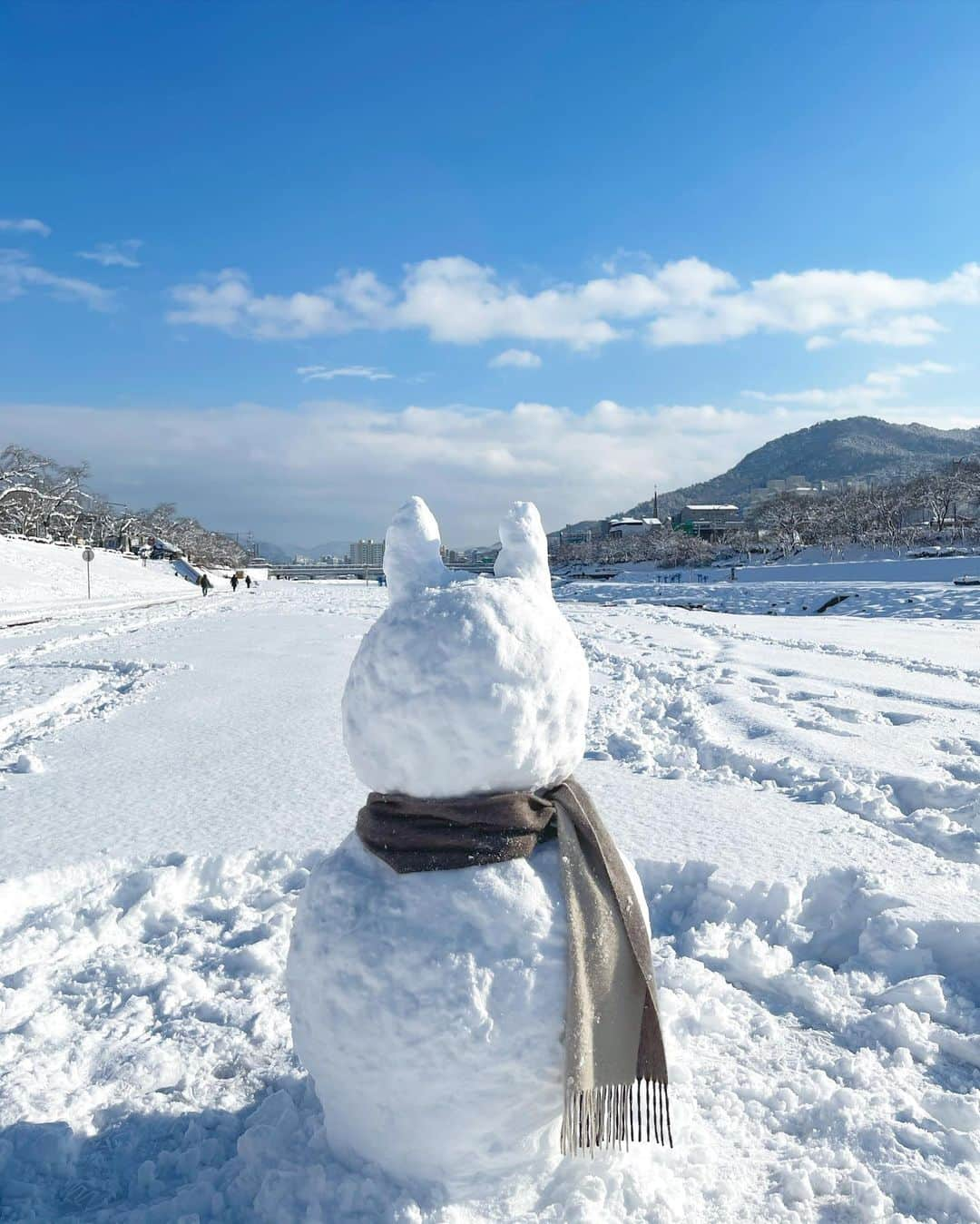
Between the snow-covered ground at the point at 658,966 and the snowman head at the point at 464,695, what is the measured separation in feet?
3.14

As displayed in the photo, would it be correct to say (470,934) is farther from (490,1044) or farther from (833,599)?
(833,599)

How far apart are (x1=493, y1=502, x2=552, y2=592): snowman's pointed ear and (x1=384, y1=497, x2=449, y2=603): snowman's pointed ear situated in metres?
0.18

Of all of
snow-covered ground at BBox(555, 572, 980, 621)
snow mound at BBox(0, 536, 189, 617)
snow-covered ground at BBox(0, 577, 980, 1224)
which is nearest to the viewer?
snow-covered ground at BBox(0, 577, 980, 1224)

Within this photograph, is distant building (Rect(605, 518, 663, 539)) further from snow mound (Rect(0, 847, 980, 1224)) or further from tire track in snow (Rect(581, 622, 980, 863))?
snow mound (Rect(0, 847, 980, 1224))

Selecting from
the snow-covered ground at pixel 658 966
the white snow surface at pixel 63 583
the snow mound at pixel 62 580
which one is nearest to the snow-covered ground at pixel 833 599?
the snow-covered ground at pixel 658 966

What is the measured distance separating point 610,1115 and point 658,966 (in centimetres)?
123

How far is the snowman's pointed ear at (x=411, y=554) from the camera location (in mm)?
1984

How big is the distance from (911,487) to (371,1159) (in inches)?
2822

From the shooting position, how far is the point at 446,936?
5.61 ft

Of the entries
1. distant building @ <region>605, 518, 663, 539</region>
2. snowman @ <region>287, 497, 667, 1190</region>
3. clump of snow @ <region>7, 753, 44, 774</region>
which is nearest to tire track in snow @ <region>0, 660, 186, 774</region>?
clump of snow @ <region>7, 753, 44, 774</region>

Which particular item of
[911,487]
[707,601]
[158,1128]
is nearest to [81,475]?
[707,601]

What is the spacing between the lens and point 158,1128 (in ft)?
7.23

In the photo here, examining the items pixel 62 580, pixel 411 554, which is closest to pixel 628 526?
pixel 62 580

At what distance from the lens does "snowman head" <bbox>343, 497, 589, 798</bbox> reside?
177 centimetres
